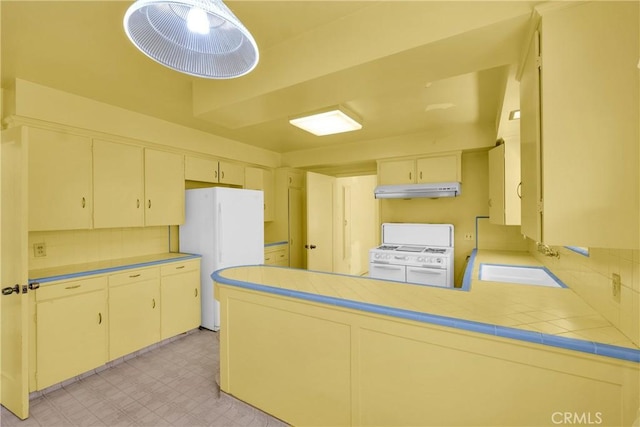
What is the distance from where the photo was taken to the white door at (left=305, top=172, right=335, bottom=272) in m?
4.16

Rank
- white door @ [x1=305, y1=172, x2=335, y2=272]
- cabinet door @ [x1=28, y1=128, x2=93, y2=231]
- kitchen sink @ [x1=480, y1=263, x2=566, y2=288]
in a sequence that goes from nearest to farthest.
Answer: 1. cabinet door @ [x1=28, y1=128, x2=93, y2=231]
2. kitchen sink @ [x1=480, y1=263, x2=566, y2=288]
3. white door @ [x1=305, y1=172, x2=335, y2=272]

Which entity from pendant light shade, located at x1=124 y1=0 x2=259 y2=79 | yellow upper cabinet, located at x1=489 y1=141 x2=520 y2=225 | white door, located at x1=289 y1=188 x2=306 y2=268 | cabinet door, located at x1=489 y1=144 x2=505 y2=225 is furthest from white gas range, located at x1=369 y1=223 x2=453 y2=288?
pendant light shade, located at x1=124 y1=0 x2=259 y2=79

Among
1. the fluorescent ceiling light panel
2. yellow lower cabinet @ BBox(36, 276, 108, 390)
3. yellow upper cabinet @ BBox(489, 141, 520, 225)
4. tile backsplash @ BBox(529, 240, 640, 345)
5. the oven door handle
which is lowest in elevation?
yellow lower cabinet @ BBox(36, 276, 108, 390)

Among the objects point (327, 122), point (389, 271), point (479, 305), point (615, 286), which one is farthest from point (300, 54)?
point (389, 271)

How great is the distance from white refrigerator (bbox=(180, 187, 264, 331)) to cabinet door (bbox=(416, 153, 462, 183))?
224cm

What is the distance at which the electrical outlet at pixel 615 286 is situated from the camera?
1.12m

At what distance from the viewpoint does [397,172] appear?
3.79 metres

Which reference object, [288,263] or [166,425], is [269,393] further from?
[288,263]

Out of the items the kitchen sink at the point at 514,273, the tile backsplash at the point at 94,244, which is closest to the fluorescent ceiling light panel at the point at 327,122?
the kitchen sink at the point at 514,273

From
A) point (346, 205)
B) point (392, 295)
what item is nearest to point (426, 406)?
point (392, 295)

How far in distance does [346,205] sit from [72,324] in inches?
167

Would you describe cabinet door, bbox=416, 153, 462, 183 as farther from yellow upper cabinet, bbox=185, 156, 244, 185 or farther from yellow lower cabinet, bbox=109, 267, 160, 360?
yellow lower cabinet, bbox=109, 267, 160, 360

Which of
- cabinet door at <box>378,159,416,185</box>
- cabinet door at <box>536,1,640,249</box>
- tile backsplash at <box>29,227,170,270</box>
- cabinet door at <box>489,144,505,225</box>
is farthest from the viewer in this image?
cabinet door at <box>378,159,416,185</box>

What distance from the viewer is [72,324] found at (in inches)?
86.8
